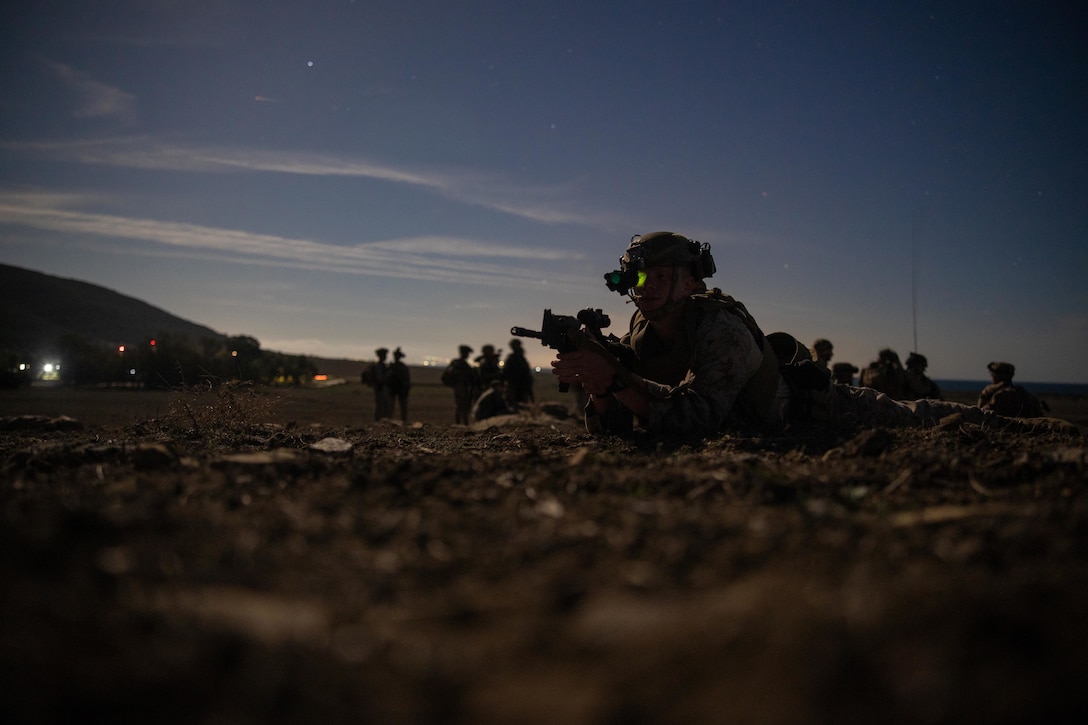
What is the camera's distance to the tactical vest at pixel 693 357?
4.80 meters

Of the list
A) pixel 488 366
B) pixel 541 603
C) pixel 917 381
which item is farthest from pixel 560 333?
pixel 488 366

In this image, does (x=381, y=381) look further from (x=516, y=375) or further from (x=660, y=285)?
(x=660, y=285)

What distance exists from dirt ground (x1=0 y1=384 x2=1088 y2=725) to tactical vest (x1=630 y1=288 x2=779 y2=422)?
6.92 ft

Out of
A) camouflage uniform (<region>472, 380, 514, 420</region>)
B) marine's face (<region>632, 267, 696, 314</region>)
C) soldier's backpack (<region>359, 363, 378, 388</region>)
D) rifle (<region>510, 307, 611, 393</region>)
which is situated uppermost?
marine's face (<region>632, 267, 696, 314</region>)

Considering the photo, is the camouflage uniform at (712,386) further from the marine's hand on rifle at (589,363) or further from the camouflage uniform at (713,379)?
the marine's hand on rifle at (589,363)

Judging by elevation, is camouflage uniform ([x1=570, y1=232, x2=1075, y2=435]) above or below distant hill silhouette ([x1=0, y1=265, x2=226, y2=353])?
below

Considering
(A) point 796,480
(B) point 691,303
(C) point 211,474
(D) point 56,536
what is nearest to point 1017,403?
(B) point 691,303

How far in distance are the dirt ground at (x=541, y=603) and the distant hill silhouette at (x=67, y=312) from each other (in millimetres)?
88828

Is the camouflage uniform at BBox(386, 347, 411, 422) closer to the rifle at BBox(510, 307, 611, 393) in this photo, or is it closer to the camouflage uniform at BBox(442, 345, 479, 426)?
the camouflage uniform at BBox(442, 345, 479, 426)

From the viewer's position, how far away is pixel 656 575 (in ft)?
5.06

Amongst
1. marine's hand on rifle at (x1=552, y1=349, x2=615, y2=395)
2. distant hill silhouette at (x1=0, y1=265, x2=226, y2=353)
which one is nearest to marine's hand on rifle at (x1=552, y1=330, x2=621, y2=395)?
marine's hand on rifle at (x1=552, y1=349, x2=615, y2=395)

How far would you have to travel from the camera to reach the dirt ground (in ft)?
3.38

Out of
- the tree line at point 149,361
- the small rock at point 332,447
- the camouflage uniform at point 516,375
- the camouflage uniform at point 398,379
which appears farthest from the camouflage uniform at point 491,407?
the tree line at point 149,361

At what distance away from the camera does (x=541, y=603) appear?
54.5 inches
